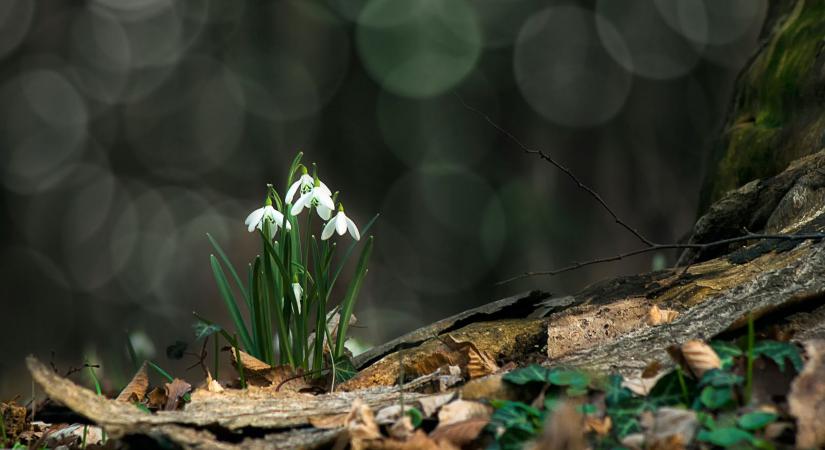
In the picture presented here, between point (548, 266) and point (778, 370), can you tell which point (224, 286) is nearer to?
point (778, 370)

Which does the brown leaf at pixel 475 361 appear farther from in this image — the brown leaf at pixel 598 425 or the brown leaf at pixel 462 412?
the brown leaf at pixel 598 425

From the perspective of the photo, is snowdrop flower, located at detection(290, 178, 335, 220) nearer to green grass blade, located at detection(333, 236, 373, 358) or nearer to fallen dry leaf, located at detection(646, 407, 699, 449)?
green grass blade, located at detection(333, 236, 373, 358)

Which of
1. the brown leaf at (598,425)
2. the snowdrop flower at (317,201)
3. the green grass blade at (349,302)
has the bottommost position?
the brown leaf at (598,425)

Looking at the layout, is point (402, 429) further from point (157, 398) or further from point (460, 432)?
point (157, 398)

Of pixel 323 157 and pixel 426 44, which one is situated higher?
pixel 426 44

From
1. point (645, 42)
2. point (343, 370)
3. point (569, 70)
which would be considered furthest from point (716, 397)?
point (645, 42)

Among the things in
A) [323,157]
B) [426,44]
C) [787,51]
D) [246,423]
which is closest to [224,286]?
[246,423]

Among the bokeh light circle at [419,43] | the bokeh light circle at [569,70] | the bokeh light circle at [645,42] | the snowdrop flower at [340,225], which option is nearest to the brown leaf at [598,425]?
the snowdrop flower at [340,225]
